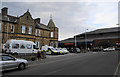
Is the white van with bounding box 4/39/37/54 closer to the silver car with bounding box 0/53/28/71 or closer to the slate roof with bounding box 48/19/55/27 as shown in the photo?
the silver car with bounding box 0/53/28/71

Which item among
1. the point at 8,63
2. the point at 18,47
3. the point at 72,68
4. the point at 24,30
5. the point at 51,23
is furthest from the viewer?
the point at 51,23

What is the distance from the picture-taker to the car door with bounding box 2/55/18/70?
8.96 meters

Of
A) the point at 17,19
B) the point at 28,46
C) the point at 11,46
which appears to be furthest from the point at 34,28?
the point at 11,46

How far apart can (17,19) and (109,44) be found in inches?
1905

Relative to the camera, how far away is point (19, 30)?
96.3 feet

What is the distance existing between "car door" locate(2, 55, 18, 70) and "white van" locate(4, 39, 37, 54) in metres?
9.41

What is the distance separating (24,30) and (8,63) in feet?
73.6

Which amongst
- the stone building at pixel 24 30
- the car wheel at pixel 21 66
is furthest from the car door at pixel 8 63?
the stone building at pixel 24 30

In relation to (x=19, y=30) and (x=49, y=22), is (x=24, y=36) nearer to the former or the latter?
(x=19, y=30)

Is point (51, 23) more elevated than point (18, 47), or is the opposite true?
point (51, 23)

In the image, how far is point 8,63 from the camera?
363 inches

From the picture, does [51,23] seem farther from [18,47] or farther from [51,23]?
[18,47]

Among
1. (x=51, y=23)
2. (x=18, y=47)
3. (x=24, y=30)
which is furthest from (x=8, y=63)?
(x=51, y=23)

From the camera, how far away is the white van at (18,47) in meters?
18.7
